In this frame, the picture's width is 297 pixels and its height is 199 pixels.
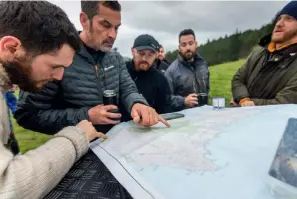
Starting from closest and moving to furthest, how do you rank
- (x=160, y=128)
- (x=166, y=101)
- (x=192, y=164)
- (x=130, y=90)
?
(x=192, y=164) → (x=160, y=128) → (x=130, y=90) → (x=166, y=101)

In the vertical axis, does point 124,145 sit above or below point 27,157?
below

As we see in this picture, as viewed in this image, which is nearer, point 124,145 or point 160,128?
point 124,145

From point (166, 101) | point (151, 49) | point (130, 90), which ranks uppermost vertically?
point (151, 49)

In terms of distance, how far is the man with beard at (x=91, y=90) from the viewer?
6.12 feet

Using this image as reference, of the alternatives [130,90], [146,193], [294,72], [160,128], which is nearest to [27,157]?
[146,193]

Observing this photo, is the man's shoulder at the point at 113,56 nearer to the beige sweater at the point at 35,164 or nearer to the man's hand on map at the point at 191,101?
the beige sweater at the point at 35,164

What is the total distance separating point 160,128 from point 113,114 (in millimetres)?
313

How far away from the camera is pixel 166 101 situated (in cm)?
350

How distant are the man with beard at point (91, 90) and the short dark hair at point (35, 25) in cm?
70

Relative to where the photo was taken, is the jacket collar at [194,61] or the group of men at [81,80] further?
the jacket collar at [194,61]

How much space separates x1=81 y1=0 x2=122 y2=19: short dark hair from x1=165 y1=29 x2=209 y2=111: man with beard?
7.15 feet

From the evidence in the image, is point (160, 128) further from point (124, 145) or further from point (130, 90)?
point (130, 90)

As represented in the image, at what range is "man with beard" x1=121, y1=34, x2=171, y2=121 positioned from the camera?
3.47 metres

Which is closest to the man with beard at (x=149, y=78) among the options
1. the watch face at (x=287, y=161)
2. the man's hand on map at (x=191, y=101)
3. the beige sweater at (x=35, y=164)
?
the man's hand on map at (x=191, y=101)
